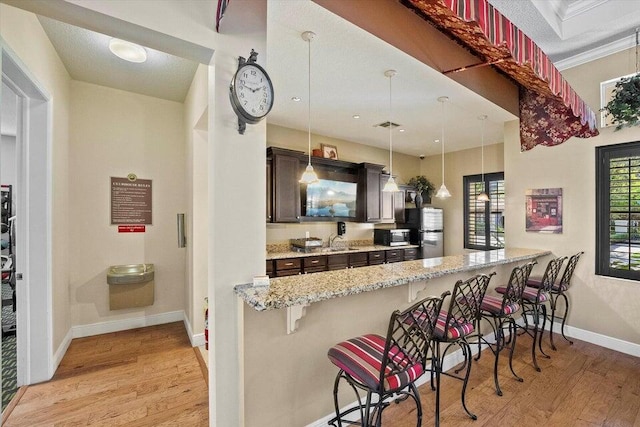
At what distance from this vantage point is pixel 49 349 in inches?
103

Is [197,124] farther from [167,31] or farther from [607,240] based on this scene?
[607,240]

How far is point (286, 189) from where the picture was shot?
4355 millimetres

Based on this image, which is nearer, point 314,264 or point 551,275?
point 551,275

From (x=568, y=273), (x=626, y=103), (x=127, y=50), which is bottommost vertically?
(x=568, y=273)

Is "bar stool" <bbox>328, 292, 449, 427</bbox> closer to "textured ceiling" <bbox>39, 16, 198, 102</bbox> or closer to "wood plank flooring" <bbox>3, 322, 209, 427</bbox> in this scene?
"wood plank flooring" <bbox>3, 322, 209, 427</bbox>

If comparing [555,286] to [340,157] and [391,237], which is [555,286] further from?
[340,157]

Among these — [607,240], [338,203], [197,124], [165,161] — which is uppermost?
[197,124]

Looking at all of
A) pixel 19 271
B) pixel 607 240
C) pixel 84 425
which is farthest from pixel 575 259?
pixel 19 271

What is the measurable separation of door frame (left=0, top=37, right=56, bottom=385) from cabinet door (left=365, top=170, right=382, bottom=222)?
4.20 m

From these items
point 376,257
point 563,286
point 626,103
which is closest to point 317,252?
point 376,257

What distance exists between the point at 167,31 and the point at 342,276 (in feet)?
5.71

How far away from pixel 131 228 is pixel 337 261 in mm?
2835

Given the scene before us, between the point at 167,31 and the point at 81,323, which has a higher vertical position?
the point at 167,31

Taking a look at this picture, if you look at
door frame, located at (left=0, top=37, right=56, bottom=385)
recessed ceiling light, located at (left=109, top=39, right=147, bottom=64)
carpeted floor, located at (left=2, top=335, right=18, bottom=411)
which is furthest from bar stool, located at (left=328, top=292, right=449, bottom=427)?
recessed ceiling light, located at (left=109, top=39, right=147, bottom=64)
